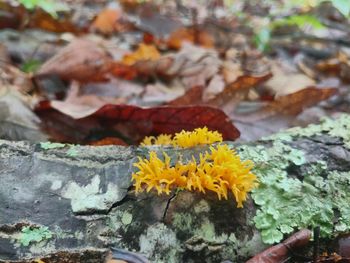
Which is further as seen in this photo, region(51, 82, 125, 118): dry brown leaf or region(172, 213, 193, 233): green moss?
region(51, 82, 125, 118): dry brown leaf

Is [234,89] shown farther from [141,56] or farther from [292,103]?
[141,56]

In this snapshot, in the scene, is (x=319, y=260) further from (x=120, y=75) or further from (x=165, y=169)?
(x=120, y=75)

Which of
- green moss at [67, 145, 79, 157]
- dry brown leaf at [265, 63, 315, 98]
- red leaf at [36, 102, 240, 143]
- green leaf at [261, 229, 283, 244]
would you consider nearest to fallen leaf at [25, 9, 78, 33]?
red leaf at [36, 102, 240, 143]

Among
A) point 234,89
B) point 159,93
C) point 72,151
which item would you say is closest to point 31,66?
point 159,93

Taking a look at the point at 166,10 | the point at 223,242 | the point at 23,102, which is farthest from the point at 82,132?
the point at 166,10

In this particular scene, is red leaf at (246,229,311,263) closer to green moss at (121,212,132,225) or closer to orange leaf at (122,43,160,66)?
green moss at (121,212,132,225)
